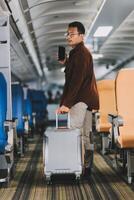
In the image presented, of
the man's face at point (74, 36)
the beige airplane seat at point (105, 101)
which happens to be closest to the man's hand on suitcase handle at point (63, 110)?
the man's face at point (74, 36)

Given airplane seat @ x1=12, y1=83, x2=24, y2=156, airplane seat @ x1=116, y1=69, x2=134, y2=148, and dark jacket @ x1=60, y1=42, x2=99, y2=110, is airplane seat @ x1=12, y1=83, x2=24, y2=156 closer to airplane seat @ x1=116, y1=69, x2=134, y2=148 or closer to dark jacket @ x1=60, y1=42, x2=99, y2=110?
dark jacket @ x1=60, y1=42, x2=99, y2=110

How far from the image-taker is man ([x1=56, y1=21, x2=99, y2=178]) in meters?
5.30

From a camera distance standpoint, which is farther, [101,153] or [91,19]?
[91,19]

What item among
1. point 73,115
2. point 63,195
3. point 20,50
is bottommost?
point 63,195

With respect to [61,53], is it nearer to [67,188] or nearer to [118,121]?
[118,121]

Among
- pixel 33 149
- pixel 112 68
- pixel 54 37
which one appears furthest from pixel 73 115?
pixel 112 68

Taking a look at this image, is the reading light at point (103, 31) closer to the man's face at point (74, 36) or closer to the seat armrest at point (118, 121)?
the man's face at point (74, 36)

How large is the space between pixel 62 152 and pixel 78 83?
0.86m

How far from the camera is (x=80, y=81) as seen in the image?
17.4 ft

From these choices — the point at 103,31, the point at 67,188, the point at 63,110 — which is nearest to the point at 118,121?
the point at 63,110

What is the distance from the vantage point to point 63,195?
15.7 ft

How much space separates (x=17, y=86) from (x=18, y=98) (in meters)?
0.31

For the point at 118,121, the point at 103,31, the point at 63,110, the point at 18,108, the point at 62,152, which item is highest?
the point at 103,31

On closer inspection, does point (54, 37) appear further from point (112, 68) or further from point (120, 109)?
point (112, 68)
